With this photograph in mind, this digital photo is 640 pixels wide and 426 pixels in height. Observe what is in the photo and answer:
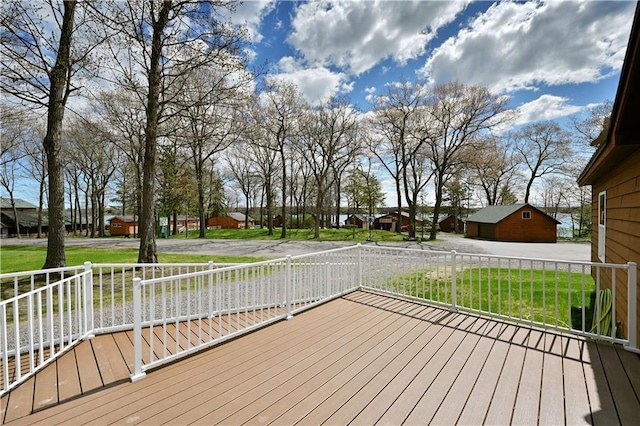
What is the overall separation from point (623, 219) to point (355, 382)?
14.6 feet

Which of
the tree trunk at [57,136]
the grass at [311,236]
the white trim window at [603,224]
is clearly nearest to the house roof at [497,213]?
the grass at [311,236]

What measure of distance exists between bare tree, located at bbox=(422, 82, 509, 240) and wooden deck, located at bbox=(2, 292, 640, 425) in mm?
17910

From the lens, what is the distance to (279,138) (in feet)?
70.3

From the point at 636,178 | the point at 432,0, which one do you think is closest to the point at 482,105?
the point at 432,0

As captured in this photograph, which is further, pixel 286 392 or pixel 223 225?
pixel 223 225

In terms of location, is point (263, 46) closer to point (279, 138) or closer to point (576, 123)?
point (279, 138)

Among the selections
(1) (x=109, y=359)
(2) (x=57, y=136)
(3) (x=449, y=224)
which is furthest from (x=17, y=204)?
(3) (x=449, y=224)

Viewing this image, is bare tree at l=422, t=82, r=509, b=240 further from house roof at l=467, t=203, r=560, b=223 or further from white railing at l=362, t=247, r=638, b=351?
white railing at l=362, t=247, r=638, b=351

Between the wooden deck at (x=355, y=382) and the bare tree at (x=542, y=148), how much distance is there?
2752cm

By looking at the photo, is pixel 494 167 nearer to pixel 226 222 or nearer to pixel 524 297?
pixel 524 297

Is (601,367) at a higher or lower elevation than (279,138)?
lower

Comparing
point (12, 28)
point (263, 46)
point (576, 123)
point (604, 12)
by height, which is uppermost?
point (576, 123)

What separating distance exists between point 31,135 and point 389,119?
25.0 metres

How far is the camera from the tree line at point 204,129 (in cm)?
670
